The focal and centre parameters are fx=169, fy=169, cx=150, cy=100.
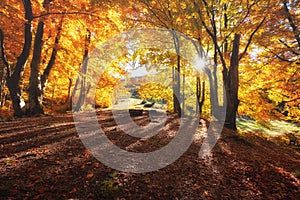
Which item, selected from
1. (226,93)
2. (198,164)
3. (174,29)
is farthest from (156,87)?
(198,164)

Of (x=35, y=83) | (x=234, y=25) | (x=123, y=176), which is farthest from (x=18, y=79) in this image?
(x=234, y=25)

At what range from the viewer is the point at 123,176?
3311mm

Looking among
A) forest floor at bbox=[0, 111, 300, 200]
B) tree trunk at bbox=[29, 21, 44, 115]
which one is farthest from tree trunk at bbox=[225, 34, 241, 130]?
tree trunk at bbox=[29, 21, 44, 115]

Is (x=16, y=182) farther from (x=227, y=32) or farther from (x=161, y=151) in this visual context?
(x=227, y=32)

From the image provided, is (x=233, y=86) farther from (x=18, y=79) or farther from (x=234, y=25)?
(x=18, y=79)

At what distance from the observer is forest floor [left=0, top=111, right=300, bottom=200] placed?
277 cm

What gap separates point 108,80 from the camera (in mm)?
21188

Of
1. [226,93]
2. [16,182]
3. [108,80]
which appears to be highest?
[108,80]

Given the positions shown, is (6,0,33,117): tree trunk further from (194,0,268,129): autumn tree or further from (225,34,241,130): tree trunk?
(225,34,241,130): tree trunk

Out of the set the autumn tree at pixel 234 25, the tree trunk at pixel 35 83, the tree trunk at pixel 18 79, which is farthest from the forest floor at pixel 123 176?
the tree trunk at pixel 35 83

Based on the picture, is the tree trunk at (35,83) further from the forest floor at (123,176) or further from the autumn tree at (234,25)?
the autumn tree at (234,25)

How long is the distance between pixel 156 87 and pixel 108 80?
6753mm

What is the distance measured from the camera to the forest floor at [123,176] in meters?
2.77

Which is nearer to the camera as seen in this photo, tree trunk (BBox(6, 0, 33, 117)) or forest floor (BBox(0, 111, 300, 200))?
forest floor (BBox(0, 111, 300, 200))
